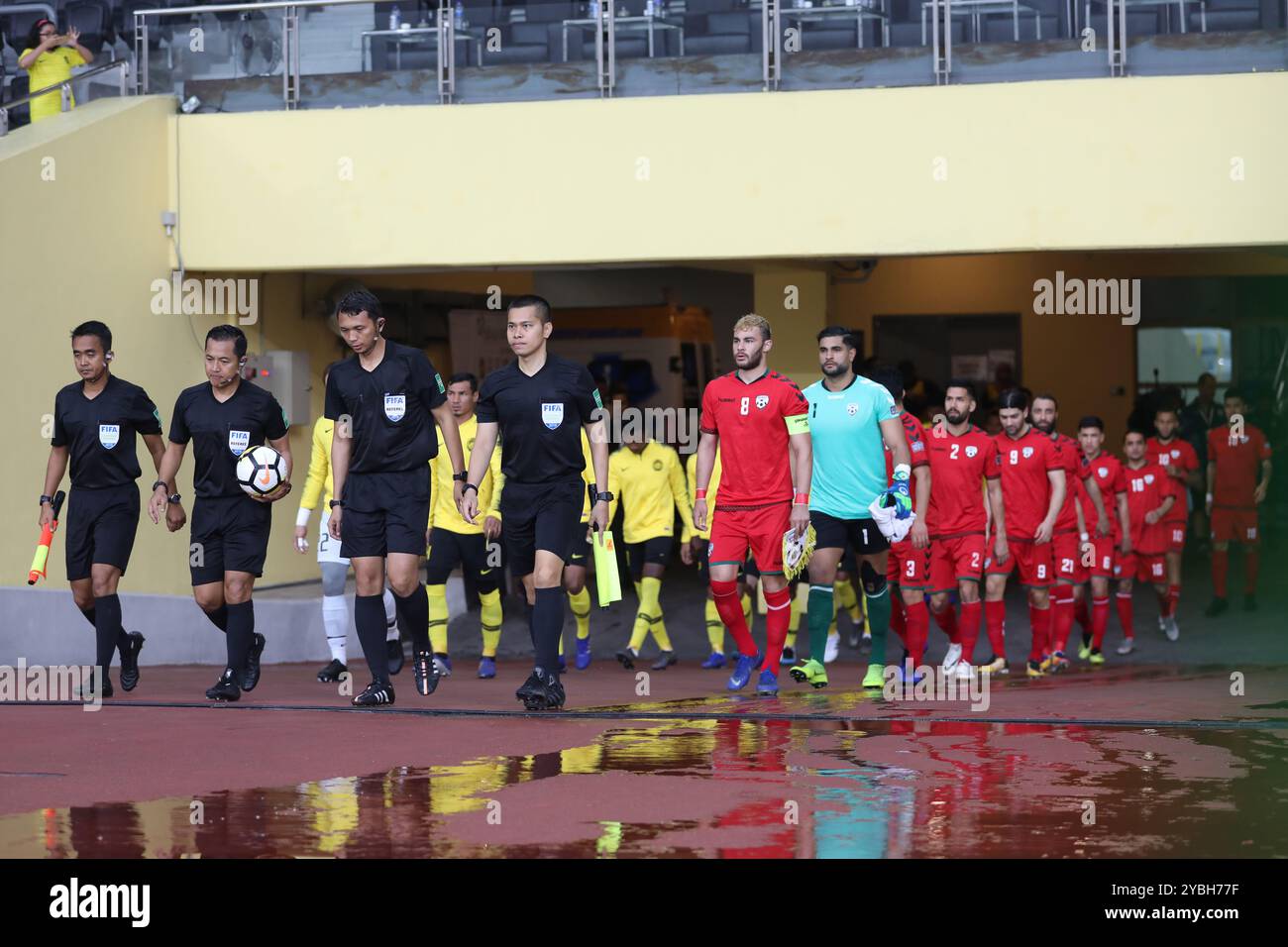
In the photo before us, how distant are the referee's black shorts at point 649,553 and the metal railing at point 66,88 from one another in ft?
19.8

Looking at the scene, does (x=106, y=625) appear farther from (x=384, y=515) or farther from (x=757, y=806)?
(x=757, y=806)

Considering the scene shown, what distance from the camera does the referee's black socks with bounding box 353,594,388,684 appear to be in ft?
32.0

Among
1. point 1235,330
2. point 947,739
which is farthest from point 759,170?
point 1235,330

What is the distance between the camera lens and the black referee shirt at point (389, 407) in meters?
9.67

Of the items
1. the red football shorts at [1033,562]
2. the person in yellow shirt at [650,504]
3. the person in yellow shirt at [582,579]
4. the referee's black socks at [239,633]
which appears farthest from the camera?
the person in yellow shirt at [650,504]

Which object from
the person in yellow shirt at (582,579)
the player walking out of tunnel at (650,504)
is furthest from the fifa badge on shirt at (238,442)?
the player walking out of tunnel at (650,504)

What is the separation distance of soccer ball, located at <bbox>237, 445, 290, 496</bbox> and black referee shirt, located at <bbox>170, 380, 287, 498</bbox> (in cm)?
8

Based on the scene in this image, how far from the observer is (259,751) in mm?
8102

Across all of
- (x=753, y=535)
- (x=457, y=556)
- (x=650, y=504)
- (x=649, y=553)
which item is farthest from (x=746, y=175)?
(x=753, y=535)

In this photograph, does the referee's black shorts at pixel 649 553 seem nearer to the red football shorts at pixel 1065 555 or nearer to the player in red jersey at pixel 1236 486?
the red football shorts at pixel 1065 555

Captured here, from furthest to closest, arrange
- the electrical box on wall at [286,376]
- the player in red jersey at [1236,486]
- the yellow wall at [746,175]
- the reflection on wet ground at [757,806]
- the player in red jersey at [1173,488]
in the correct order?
1. the player in red jersey at [1236,486]
2. the electrical box on wall at [286,376]
3. the player in red jersey at [1173,488]
4. the yellow wall at [746,175]
5. the reflection on wet ground at [757,806]

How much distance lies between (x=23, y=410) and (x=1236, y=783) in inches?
396

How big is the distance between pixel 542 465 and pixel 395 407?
0.83 m
